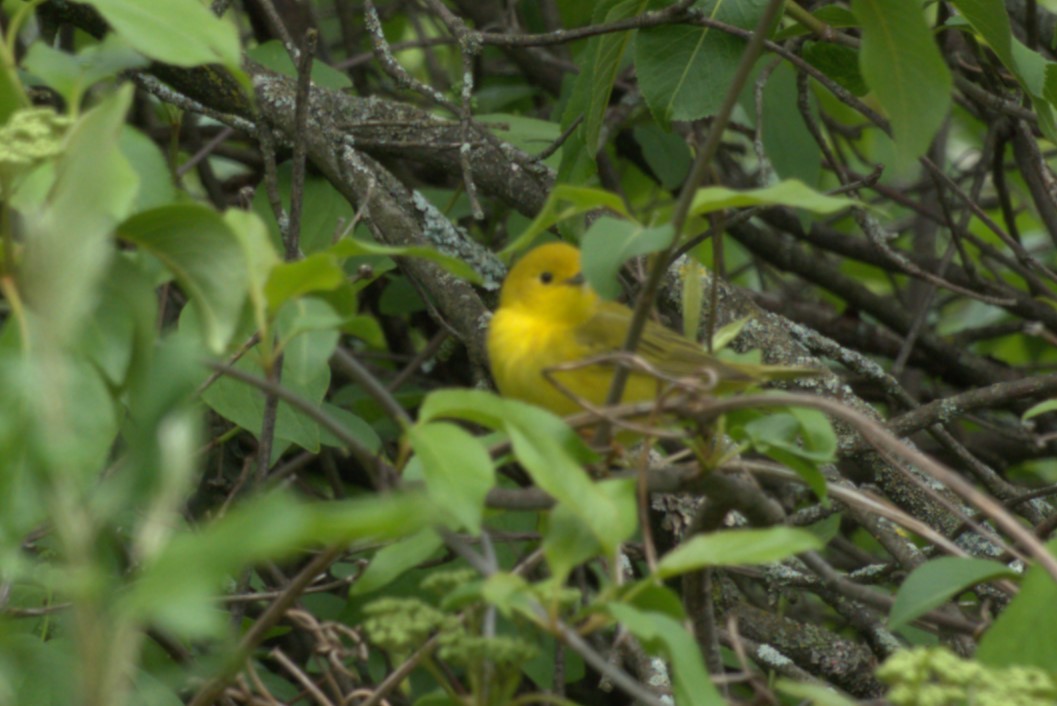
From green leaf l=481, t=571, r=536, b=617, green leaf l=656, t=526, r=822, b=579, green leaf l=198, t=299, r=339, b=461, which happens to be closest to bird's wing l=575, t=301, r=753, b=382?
green leaf l=198, t=299, r=339, b=461

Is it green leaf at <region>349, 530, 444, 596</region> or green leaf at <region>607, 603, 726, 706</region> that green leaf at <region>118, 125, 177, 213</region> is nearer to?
green leaf at <region>349, 530, 444, 596</region>

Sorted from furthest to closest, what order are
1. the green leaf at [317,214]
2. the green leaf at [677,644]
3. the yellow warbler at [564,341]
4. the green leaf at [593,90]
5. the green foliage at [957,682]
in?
1. the green leaf at [317,214]
2. the green leaf at [593,90]
3. the yellow warbler at [564,341]
4. the green leaf at [677,644]
5. the green foliage at [957,682]

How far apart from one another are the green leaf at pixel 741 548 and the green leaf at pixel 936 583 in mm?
283

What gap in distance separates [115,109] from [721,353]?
0.97m

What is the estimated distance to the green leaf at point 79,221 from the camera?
94cm

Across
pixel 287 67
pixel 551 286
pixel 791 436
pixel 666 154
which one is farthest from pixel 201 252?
pixel 666 154

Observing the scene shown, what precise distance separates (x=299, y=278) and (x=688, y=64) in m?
1.63

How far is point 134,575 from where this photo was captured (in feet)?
7.76

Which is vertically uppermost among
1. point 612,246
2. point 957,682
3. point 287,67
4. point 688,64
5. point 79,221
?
point 79,221

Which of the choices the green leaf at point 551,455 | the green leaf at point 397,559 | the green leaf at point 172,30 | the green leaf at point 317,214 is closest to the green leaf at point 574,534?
the green leaf at point 551,455

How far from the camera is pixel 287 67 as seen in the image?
365cm

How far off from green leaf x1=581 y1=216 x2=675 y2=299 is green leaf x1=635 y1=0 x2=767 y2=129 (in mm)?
1433

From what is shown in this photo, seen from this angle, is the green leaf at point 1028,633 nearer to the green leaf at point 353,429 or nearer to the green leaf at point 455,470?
the green leaf at point 455,470

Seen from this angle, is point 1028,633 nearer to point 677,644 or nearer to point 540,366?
point 677,644
